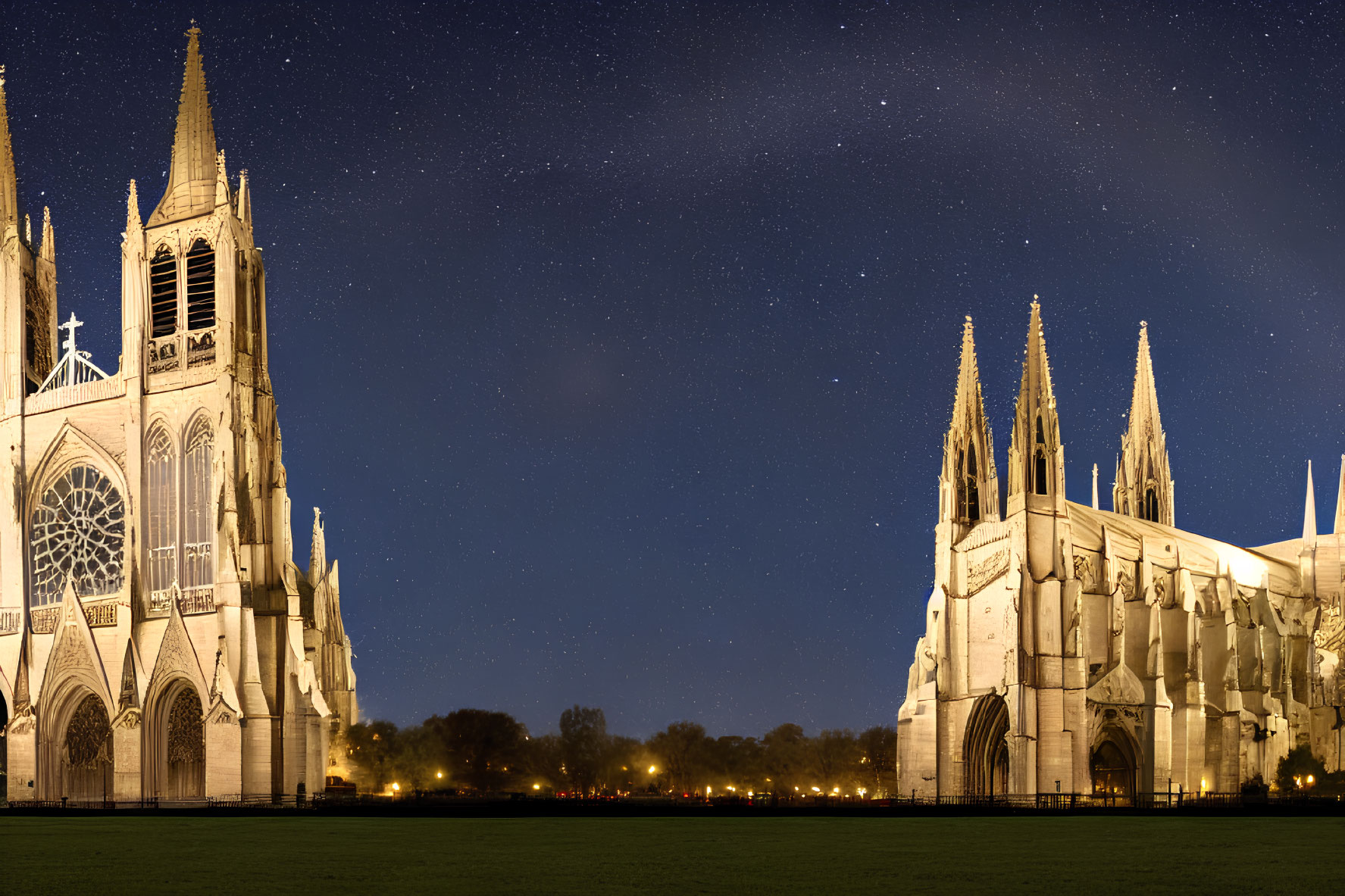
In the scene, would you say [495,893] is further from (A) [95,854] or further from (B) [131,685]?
(B) [131,685]

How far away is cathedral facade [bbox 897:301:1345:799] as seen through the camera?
202ft

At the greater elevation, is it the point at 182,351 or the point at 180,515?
the point at 182,351

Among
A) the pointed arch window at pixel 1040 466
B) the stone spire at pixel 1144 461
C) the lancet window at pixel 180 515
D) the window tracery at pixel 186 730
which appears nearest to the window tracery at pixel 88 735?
the window tracery at pixel 186 730

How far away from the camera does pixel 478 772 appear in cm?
9931

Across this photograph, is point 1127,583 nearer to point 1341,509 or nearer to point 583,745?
point 1341,509

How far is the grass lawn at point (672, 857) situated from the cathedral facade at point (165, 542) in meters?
23.6

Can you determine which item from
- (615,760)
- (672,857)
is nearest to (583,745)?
(615,760)

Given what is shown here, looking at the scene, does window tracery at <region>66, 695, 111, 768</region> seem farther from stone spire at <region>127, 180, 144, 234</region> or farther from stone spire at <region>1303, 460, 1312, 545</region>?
stone spire at <region>1303, 460, 1312, 545</region>

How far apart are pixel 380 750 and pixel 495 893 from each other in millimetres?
68616

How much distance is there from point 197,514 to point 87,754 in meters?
10.4

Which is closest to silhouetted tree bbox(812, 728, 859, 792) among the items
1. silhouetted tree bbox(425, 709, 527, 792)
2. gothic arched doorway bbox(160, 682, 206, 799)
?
silhouetted tree bbox(425, 709, 527, 792)

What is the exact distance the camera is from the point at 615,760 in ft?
392

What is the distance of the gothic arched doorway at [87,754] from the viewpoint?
5941cm

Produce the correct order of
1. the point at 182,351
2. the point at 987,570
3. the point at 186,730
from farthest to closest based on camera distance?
the point at 987,570
the point at 182,351
the point at 186,730
